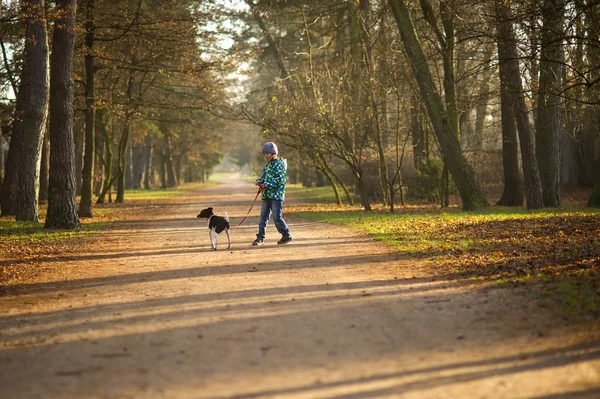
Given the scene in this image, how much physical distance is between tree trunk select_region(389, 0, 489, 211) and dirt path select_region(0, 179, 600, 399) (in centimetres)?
1043

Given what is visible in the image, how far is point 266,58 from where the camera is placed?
38.5m

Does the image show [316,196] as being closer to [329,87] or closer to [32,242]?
[329,87]

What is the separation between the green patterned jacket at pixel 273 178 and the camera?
1400cm

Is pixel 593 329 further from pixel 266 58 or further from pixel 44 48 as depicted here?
pixel 266 58

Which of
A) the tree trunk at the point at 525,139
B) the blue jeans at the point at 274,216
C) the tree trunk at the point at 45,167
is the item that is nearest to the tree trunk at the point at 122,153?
the tree trunk at the point at 45,167

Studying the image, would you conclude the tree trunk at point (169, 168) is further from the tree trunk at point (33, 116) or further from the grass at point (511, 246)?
the grass at point (511, 246)

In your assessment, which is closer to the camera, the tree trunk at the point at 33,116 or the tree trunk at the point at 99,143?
the tree trunk at the point at 33,116

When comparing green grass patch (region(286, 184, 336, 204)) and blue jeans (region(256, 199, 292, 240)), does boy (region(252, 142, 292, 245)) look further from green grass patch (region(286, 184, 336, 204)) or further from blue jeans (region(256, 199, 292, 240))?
green grass patch (region(286, 184, 336, 204))

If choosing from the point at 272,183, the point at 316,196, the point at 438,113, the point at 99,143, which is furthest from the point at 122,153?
the point at 272,183

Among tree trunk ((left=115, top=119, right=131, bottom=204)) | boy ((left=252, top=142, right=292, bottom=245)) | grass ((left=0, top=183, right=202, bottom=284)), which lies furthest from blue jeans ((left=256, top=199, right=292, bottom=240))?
tree trunk ((left=115, top=119, right=131, bottom=204))

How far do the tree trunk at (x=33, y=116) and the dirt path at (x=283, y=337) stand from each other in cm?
940

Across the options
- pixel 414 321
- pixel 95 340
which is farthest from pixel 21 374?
pixel 414 321

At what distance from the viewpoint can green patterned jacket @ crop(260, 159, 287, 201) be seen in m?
14.0

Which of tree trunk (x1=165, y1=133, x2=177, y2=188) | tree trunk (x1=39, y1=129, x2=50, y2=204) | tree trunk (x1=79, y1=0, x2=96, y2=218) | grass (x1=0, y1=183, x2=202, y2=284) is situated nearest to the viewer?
grass (x1=0, y1=183, x2=202, y2=284)
